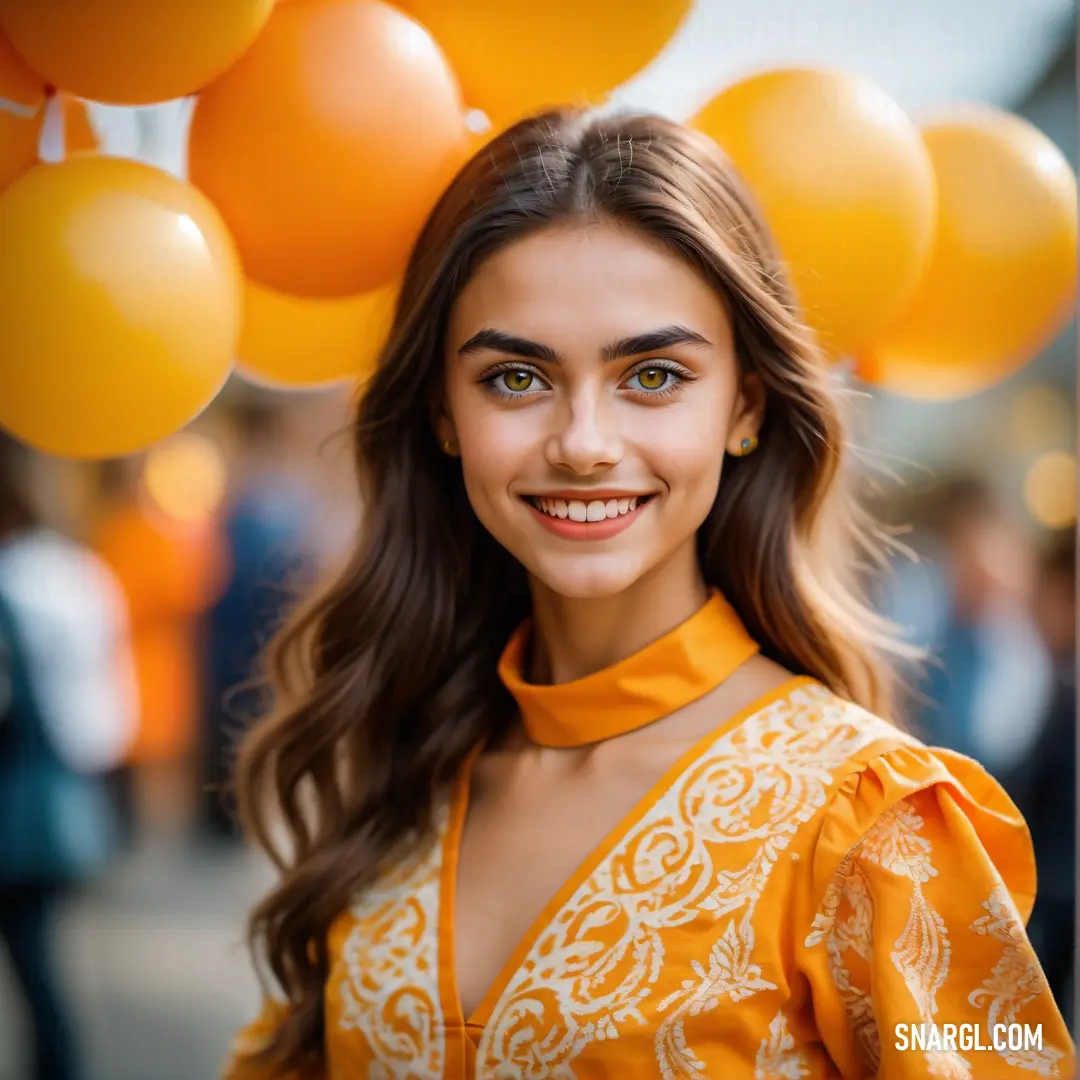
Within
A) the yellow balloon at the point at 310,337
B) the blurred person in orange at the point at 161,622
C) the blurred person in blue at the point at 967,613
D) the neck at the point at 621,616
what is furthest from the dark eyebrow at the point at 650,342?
the blurred person in orange at the point at 161,622

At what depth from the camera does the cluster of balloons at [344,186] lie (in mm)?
1056

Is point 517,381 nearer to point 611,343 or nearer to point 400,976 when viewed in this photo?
point 611,343

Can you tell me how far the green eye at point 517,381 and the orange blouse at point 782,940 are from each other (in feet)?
1.17

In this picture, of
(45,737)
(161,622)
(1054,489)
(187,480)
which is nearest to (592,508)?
(1054,489)

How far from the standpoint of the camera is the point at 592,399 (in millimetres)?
1066

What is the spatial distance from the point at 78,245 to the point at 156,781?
5.91ft

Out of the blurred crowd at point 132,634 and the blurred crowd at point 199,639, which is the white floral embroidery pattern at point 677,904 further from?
the blurred crowd at point 132,634

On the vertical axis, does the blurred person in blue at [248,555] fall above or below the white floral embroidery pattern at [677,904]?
above

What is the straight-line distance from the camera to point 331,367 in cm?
142

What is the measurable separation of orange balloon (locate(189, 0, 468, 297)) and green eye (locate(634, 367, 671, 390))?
0.29 m

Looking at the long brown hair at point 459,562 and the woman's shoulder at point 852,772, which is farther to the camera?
the long brown hair at point 459,562

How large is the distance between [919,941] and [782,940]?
109 mm

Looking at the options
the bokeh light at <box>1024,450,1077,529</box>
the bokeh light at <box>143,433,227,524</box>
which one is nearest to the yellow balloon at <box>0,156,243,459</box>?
the bokeh light at <box>1024,450,1077,529</box>

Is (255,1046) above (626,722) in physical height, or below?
below
